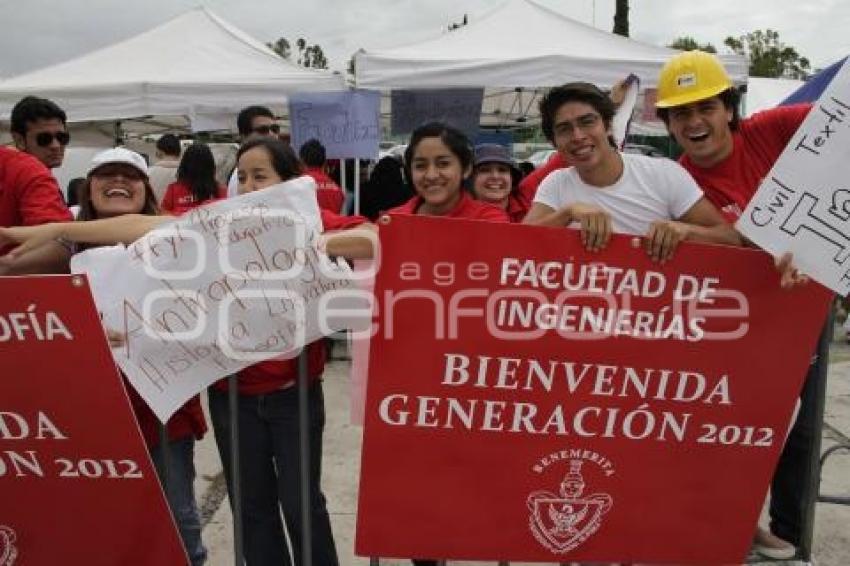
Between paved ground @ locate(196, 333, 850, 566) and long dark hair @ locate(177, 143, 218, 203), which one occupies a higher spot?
long dark hair @ locate(177, 143, 218, 203)

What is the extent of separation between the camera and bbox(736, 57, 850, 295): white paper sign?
1.83m

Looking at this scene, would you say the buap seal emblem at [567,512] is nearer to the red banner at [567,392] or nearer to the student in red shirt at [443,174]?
the red banner at [567,392]

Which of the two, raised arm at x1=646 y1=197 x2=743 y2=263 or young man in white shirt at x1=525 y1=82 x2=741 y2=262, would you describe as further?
young man in white shirt at x1=525 y1=82 x2=741 y2=262

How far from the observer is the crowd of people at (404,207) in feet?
7.05

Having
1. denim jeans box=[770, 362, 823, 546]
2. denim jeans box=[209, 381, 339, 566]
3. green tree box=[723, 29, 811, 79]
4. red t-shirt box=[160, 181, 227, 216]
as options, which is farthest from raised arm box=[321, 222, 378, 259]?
green tree box=[723, 29, 811, 79]

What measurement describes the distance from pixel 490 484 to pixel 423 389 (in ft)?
1.09

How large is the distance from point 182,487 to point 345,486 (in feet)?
5.09

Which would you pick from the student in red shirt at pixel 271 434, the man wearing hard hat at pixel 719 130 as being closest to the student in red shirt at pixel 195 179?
the student in red shirt at pixel 271 434

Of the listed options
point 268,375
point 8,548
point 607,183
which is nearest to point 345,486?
point 268,375

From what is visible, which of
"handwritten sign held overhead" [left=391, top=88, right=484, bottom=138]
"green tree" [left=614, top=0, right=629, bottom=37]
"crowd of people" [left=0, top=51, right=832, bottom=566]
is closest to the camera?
"crowd of people" [left=0, top=51, right=832, bottom=566]

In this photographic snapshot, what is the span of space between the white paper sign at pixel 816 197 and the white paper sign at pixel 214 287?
1.10 meters

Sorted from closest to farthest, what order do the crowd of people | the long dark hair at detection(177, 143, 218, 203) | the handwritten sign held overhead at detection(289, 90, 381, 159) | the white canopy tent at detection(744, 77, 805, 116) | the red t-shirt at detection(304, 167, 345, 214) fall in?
1. the crowd of people
2. the long dark hair at detection(177, 143, 218, 203)
3. the red t-shirt at detection(304, 167, 345, 214)
4. the handwritten sign held overhead at detection(289, 90, 381, 159)
5. the white canopy tent at detection(744, 77, 805, 116)

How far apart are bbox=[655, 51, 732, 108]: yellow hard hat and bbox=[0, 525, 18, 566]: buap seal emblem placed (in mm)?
2421

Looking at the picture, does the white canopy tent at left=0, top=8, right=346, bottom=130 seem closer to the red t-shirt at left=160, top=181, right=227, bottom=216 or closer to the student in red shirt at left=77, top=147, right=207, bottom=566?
the red t-shirt at left=160, top=181, right=227, bottom=216
